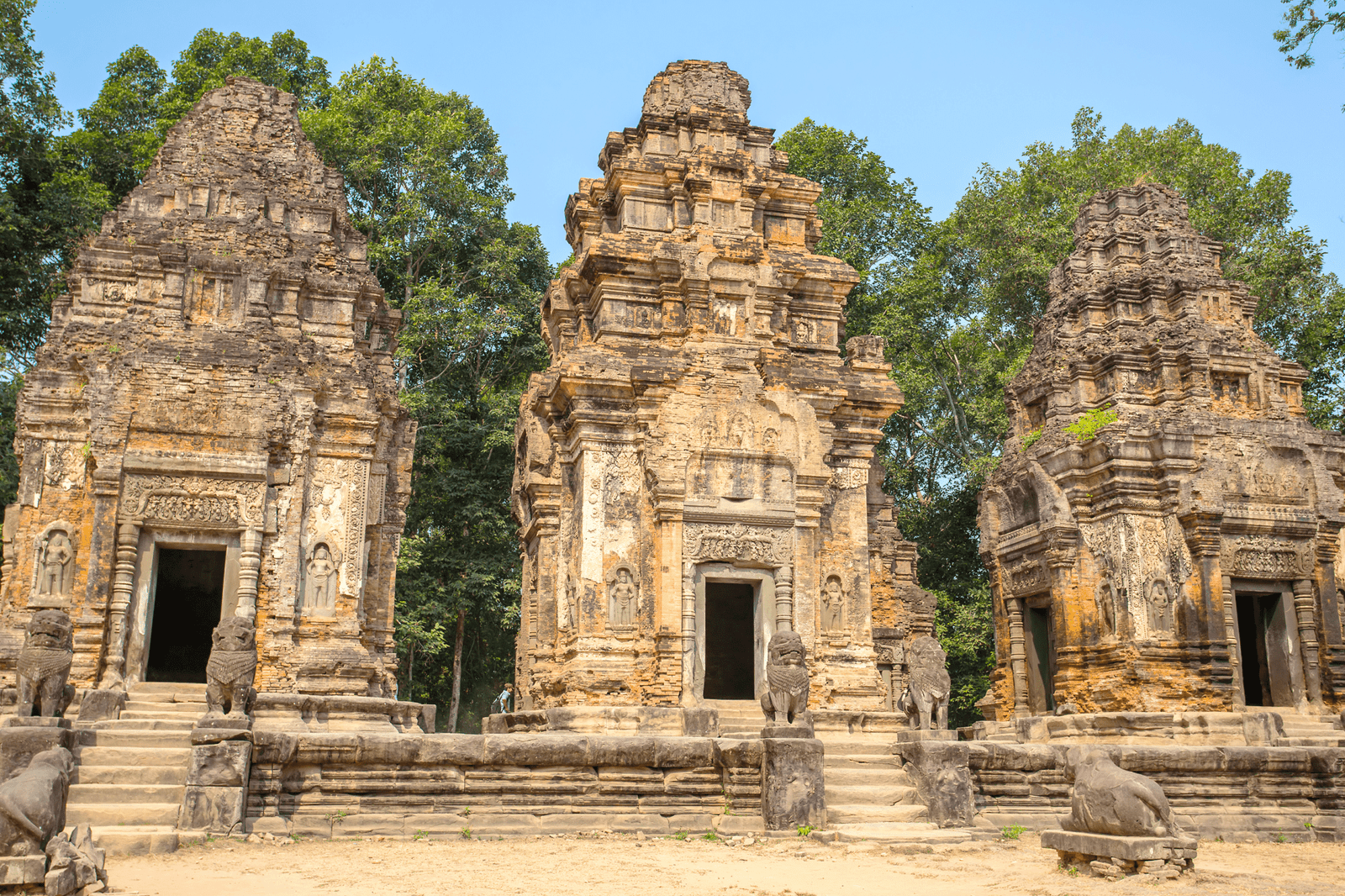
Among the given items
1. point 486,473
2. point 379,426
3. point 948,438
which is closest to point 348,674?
point 379,426

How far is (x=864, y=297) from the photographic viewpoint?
28.6 meters

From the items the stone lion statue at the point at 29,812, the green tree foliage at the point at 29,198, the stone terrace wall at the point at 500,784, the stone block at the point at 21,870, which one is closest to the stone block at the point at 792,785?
the stone terrace wall at the point at 500,784

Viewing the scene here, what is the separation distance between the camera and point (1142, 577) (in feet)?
49.4

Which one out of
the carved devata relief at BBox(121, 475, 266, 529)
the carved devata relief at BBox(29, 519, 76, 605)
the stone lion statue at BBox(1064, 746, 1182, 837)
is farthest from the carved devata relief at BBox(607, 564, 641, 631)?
the carved devata relief at BBox(29, 519, 76, 605)

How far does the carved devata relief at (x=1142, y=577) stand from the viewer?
14.9 metres

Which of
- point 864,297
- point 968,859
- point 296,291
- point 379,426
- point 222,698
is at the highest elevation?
point 864,297

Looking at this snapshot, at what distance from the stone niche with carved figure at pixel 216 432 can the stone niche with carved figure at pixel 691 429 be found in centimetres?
238

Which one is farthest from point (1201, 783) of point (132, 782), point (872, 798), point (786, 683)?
point (132, 782)

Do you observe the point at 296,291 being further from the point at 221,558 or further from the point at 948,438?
the point at 948,438

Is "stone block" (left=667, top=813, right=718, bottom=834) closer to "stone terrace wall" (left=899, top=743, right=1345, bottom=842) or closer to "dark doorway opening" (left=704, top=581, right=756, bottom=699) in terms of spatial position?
"stone terrace wall" (left=899, top=743, right=1345, bottom=842)

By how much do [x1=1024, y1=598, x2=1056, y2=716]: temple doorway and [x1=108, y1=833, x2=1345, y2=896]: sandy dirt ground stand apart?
7.40 meters

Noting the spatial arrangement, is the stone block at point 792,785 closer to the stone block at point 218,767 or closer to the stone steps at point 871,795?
the stone steps at point 871,795

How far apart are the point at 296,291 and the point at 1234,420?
12.9 m

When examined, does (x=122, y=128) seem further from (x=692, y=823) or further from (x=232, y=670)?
(x=692, y=823)
